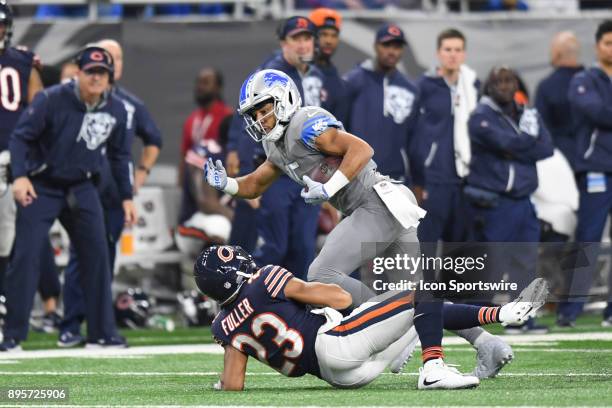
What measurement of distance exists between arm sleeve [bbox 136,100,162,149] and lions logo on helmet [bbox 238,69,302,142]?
13.0 feet

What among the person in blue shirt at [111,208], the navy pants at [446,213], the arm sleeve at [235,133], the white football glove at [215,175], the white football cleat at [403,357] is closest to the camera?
the white football cleat at [403,357]

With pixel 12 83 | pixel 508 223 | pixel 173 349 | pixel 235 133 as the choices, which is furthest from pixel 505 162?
pixel 12 83

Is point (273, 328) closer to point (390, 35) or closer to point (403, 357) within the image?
point (403, 357)

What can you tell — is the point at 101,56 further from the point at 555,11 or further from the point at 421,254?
the point at 555,11

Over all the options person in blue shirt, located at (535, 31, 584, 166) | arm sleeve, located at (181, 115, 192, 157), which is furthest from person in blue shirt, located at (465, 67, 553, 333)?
arm sleeve, located at (181, 115, 192, 157)

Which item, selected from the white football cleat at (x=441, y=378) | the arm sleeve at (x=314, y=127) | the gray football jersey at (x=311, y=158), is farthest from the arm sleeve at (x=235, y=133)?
the white football cleat at (x=441, y=378)

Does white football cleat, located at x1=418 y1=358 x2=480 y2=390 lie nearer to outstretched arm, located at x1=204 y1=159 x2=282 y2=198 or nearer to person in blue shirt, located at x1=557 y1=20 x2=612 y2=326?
outstretched arm, located at x1=204 y1=159 x2=282 y2=198

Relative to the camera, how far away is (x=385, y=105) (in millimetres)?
11930

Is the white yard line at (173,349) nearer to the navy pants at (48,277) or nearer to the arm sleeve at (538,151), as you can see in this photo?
the arm sleeve at (538,151)

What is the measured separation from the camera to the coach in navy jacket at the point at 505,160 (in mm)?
11492

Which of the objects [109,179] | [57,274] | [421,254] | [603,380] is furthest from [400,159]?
[603,380]

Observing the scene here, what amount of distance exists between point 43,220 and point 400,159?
285 centimetres

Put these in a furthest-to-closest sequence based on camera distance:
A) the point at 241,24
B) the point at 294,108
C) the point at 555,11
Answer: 1. the point at 555,11
2. the point at 241,24
3. the point at 294,108

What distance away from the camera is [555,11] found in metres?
15.1
